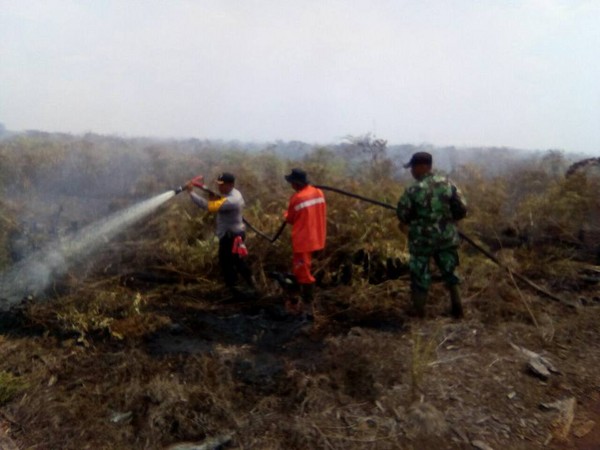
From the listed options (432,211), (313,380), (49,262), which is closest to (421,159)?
(432,211)

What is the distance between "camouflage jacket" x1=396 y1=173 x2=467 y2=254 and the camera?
5.31 m

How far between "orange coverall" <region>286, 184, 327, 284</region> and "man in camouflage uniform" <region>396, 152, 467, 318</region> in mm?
937

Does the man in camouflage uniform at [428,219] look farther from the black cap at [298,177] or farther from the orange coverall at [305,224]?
the black cap at [298,177]

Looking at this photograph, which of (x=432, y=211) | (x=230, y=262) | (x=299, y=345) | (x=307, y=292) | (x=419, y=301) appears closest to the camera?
(x=299, y=345)

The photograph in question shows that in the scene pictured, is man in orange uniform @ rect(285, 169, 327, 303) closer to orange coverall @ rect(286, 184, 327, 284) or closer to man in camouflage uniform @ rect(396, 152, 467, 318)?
orange coverall @ rect(286, 184, 327, 284)

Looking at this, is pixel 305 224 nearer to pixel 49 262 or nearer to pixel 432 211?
pixel 432 211

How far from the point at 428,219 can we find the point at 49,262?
4.97 meters

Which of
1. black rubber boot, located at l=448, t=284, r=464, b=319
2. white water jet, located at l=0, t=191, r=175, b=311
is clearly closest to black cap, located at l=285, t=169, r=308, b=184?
white water jet, located at l=0, t=191, r=175, b=311

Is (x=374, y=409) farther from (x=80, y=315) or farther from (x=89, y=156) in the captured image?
(x=89, y=156)

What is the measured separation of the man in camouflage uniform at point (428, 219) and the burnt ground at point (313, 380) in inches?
21.7

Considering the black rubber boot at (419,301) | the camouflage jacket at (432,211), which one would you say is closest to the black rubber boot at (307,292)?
the black rubber boot at (419,301)

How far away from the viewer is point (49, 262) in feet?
22.5

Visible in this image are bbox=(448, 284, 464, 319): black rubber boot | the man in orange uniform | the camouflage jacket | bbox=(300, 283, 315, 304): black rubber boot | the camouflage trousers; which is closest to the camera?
the camouflage jacket

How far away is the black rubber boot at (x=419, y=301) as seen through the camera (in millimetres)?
5555
